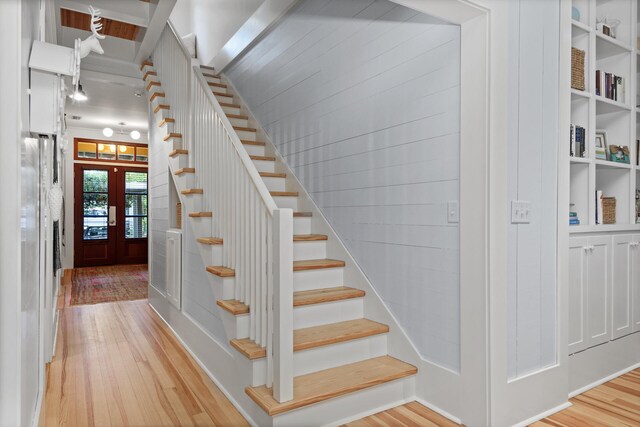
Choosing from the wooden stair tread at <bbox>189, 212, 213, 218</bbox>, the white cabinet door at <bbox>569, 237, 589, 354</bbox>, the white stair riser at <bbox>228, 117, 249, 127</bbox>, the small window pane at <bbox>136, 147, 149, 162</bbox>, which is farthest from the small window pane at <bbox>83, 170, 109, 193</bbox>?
the white cabinet door at <bbox>569, 237, 589, 354</bbox>

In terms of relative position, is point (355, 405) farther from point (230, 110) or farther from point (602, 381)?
point (230, 110)

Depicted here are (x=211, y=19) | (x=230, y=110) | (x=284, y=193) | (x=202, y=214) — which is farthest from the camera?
(x=211, y=19)

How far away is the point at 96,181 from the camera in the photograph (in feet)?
28.1

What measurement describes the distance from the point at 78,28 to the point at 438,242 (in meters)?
4.82

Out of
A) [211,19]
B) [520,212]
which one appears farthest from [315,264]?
[211,19]

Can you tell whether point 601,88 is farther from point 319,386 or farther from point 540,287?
point 319,386

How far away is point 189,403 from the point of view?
96.3 inches

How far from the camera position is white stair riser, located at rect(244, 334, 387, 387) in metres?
2.23

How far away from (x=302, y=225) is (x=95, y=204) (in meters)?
6.88

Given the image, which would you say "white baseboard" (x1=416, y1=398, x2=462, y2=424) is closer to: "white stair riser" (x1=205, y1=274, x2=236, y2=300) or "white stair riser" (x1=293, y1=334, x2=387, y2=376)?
"white stair riser" (x1=293, y1=334, x2=387, y2=376)

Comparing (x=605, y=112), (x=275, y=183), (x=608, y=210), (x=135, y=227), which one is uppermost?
(x=605, y=112)

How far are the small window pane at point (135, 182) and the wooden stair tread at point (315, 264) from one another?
23.2ft

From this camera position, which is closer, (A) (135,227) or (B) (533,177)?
(B) (533,177)

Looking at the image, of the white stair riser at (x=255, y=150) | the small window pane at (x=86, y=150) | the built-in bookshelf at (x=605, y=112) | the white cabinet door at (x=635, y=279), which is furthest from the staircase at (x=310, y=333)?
the small window pane at (x=86, y=150)
